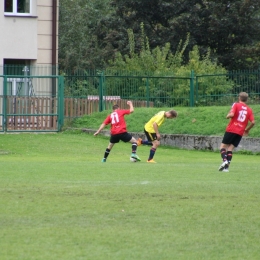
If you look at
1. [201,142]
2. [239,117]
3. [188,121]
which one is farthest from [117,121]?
[188,121]

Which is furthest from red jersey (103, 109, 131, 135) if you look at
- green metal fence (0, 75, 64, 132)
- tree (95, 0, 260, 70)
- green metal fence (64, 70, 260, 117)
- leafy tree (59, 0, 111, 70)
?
leafy tree (59, 0, 111, 70)

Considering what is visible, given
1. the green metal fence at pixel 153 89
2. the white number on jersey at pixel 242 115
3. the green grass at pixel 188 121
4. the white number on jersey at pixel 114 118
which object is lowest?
the green grass at pixel 188 121

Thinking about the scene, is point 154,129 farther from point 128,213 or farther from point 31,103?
point 31,103

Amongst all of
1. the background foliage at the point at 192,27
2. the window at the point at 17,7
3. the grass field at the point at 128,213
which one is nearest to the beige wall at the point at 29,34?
the window at the point at 17,7

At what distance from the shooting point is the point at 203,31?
175 ft

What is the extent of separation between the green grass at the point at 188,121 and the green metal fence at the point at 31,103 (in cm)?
101

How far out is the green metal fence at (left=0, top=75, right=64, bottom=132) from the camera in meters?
30.1

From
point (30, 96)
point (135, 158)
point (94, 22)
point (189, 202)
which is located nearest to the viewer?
point (189, 202)

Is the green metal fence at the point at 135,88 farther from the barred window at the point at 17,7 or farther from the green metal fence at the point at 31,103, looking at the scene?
the barred window at the point at 17,7

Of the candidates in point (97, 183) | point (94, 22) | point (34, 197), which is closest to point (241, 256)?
point (34, 197)

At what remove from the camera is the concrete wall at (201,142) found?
80.9 ft

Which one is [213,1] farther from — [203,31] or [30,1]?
[30,1]

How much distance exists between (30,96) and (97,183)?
17884mm

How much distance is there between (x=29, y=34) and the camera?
33.4m
